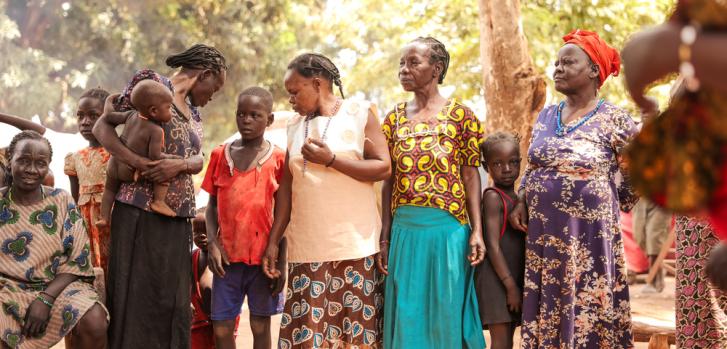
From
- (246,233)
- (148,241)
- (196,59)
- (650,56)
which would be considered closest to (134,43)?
(196,59)

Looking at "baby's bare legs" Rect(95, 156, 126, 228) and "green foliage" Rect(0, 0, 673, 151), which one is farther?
"green foliage" Rect(0, 0, 673, 151)

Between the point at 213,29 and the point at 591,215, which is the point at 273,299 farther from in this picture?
the point at 213,29

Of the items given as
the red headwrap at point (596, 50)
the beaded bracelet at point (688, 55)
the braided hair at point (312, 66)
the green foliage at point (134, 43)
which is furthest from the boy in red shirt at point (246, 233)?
the green foliage at point (134, 43)

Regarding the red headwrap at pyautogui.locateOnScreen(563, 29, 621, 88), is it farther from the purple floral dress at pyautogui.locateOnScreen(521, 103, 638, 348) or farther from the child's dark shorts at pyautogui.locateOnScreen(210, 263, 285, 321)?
the child's dark shorts at pyautogui.locateOnScreen(210, 263, 285, 321)

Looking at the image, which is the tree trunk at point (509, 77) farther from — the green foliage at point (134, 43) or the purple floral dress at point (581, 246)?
the green foliage at point (134, 43)

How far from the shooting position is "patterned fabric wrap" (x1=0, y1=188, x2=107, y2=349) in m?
4.48

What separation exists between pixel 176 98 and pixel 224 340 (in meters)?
1.39

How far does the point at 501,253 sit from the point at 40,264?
2479 mm

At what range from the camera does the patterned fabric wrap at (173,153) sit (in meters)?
4.58

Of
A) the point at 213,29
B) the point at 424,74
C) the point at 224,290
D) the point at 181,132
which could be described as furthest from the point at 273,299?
the point at 213,29

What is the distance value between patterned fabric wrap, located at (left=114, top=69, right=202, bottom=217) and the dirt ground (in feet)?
10.2

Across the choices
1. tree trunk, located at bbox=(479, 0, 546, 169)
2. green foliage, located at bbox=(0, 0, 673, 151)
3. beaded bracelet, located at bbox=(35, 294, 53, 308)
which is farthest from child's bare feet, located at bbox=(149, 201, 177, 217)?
green foliage, located at bbox=(0, 0, 673, 151)

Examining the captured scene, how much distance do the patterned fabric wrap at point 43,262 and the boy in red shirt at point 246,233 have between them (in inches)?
27.8

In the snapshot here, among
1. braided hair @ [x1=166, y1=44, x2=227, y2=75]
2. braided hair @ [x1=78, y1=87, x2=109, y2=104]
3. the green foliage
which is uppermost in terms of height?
the green foliage
